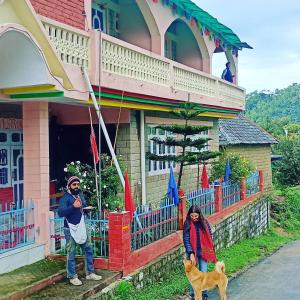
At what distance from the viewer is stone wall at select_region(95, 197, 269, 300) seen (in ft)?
25.4

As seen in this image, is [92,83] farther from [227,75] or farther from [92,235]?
[227,75]

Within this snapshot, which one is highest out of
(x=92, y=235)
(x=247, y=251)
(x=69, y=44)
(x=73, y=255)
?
(x=69, y=44)

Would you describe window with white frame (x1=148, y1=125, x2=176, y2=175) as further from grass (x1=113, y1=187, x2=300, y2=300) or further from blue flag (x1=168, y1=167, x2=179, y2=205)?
grass (x1=113, y1=187, x2=300, y2=300)

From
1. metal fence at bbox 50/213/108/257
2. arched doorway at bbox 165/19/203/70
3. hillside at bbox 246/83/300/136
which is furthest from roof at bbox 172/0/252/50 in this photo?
hillside at bbox 246/83/300/136

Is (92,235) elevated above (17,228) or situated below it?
below

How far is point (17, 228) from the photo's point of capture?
23.2 ft

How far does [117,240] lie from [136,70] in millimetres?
4007

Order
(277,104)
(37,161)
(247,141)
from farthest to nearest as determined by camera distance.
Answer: (277,104), (247,141), (37,161)

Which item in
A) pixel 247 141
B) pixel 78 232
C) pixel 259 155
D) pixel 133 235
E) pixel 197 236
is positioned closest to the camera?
pixel 78 232

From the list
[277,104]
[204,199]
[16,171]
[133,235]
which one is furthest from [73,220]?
[277,104]

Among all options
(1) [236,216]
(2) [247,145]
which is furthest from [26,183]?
(2) [247,145]

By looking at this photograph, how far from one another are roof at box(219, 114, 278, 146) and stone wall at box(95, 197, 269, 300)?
341 centimetres

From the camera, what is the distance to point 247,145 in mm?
21703

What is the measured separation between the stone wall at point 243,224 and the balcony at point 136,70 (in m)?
3.38
